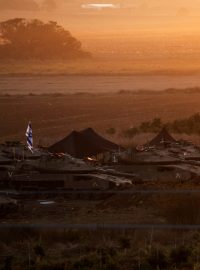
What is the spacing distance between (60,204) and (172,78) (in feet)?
181

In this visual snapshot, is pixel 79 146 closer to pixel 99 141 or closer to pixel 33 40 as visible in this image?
pixel 99 141

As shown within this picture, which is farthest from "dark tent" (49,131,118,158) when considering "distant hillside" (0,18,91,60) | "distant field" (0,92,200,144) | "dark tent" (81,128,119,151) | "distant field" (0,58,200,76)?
"distant hillside" (0,18,91,60)

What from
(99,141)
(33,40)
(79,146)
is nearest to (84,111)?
(99,141)

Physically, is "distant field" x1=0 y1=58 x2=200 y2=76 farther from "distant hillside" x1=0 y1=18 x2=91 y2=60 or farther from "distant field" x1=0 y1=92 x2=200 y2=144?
"distant field" x1=0 y1=92 x2=200 y2=144

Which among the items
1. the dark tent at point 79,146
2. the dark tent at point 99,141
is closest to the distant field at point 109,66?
the dark tent at point 99,141

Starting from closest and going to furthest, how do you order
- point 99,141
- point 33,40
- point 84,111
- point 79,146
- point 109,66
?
point 79,146 → point 99,141 → point 84,111 → point 109,66 → point 33,40

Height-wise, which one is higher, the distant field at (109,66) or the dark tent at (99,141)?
the distant field at (109,66)

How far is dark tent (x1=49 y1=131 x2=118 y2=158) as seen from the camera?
2364cm

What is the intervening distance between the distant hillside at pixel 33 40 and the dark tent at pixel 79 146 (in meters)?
66.7

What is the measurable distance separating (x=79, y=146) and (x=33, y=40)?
69.7 metres

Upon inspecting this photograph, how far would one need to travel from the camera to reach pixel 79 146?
78.5 feet

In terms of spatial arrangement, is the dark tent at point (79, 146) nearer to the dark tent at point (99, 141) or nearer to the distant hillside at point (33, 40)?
the dark tent at point (99, 141)

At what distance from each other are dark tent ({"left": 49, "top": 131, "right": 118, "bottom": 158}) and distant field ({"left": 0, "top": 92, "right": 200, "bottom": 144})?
5999 mm

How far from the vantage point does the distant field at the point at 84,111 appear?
35.9m
